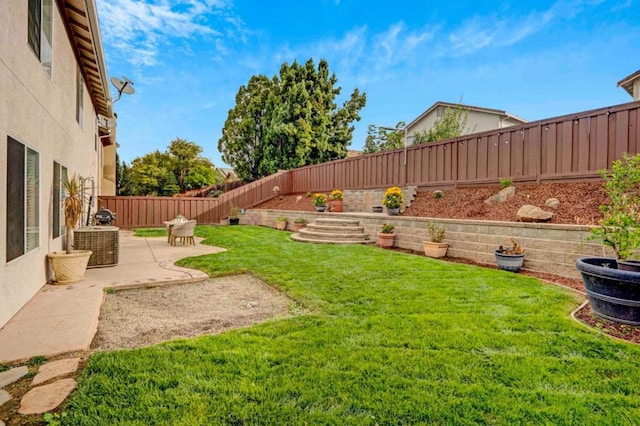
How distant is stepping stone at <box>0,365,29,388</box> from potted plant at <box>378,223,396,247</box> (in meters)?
7.11

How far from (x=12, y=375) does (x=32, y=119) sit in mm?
2999

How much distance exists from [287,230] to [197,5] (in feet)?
26.3

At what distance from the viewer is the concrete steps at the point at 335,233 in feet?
29.8

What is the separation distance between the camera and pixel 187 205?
15227 mm

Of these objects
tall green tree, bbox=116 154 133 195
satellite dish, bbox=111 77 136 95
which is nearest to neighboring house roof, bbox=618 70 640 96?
satellite dish, bbox=111 77 136 95

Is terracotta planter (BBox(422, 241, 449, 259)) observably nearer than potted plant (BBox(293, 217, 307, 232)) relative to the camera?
Yes

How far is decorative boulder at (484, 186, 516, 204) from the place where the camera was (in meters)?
7.30

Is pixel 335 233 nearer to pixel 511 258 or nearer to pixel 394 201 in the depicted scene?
pixel 394 201

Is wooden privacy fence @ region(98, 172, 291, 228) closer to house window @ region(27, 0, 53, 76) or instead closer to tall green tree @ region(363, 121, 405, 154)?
tall green tree @ region(363, 121, 405, 154)

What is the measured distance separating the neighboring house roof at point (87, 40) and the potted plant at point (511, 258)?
24.8 feet

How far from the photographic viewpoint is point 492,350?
8.21ft

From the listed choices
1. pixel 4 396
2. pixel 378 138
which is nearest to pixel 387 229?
pixel 4 396

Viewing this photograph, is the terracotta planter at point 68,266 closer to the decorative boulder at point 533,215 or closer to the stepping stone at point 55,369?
the stepping stone at point 55,369

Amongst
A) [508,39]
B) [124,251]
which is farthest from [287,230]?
[508,39]
